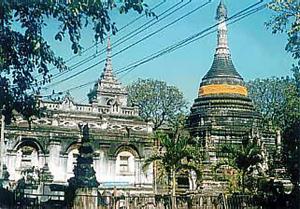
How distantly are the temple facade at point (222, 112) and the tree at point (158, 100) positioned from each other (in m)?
4.38

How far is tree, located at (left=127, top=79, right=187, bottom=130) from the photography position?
37.2 meters

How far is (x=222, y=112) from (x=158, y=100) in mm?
7811

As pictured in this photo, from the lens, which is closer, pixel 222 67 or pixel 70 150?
pixel 70 150

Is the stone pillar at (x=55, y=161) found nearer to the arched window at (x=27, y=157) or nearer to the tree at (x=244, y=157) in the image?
the arched window at (x=27, y=157)

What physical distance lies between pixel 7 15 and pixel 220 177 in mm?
16803

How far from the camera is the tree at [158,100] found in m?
37.2

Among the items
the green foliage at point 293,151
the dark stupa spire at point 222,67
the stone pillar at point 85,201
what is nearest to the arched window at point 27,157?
the stone pillar at point 85,201

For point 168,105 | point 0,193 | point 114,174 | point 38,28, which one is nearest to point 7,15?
point 38,28

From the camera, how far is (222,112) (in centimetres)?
3034

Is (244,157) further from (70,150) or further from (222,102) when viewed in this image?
(222,102)

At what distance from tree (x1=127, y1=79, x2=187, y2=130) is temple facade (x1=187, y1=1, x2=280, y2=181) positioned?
4.38m

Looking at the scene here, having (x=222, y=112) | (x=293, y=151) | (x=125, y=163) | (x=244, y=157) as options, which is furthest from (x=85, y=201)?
(x=222, y=112)

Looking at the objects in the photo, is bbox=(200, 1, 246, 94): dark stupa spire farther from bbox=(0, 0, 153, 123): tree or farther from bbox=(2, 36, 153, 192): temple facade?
bbox=(0, 0, 153, 123): tree

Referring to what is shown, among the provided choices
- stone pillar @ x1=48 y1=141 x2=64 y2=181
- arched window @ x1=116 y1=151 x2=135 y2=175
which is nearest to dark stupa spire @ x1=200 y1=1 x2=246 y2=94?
arched window @ x1=116 y1=151 x2=135 y2=175
